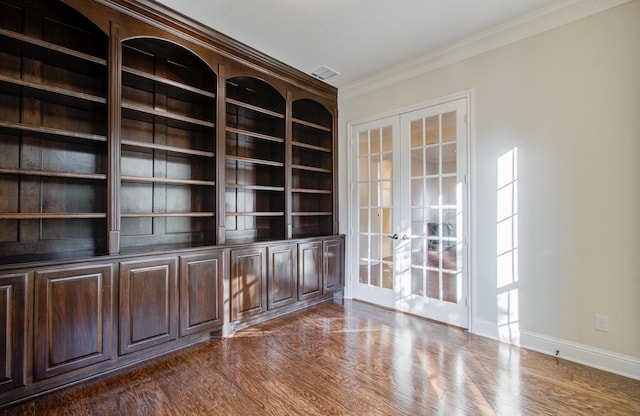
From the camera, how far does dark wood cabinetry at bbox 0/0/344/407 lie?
6.64 feet

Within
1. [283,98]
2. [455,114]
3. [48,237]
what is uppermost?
[283,98]

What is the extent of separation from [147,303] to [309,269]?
183 cm

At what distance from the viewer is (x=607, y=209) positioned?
2324 mm

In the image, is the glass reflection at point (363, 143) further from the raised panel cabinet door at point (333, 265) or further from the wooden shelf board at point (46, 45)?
the wooden shelf board at point (46, 45)

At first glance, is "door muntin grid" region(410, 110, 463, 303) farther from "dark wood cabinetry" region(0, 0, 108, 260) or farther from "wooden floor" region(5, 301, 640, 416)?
"dark wood cabinetry" region(0, 0, 108, 260)

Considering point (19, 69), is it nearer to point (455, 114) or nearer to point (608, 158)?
point (455, 114)

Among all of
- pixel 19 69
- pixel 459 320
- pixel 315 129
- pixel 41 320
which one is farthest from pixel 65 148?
pixel 459 320

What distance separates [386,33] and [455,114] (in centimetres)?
111

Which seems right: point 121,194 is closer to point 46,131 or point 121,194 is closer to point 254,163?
point 46,131

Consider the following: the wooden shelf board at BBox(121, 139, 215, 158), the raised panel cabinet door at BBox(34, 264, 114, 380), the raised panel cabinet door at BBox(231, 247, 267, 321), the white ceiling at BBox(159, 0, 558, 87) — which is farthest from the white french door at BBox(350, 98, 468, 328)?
the raised panel cabinet door at BBox(34, 264, 114, 380)

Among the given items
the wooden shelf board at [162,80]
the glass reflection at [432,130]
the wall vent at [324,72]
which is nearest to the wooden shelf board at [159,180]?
the wooden shelf board at [162,80]

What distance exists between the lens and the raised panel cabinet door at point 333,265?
155 inches

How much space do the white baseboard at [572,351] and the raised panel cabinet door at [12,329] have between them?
370 centimetres

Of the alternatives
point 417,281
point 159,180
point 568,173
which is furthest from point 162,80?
point 568,173
